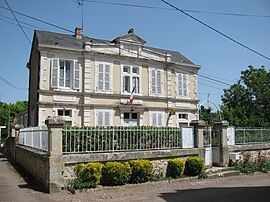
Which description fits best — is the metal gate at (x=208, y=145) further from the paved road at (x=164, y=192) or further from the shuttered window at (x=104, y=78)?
the shuttered window at (x=104, y=78)

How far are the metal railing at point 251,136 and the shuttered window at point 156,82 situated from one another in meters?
8.25

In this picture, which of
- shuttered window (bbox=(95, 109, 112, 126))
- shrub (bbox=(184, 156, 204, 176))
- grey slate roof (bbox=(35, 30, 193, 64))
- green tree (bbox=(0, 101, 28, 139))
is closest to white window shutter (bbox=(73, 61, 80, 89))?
grey slate roof (bbox=(35, 30, 193, 64))

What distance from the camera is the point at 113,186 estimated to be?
9.91m

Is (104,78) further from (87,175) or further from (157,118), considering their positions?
(87,175)

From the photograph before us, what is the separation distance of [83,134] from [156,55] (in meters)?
14.3

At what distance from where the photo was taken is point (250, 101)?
32.2 meters

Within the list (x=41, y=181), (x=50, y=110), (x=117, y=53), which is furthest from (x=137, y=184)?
(x=117, y=53)

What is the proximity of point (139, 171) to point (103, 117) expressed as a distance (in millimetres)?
10589

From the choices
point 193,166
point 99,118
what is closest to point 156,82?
point 99,118

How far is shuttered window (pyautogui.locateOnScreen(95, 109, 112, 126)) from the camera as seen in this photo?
20.5m

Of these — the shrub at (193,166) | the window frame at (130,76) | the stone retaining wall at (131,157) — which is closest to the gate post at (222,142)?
the stone retaining wall at (131,157)

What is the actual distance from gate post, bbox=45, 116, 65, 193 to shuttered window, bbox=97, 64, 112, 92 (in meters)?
11.5

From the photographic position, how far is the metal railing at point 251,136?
51.6 feet

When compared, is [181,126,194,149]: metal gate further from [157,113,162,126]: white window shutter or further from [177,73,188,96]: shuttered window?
[177,73,188,96]: shuttered window
